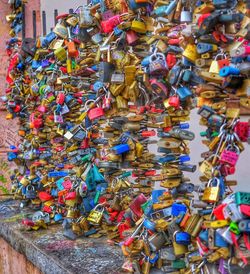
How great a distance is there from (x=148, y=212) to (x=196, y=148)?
158 centimetres

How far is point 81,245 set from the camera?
213cm

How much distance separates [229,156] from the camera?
125 cm

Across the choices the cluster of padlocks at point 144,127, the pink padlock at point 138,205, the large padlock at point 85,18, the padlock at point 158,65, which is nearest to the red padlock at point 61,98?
the cluster of padlocks at point 144,127

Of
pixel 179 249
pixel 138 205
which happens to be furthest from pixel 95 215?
pixel 179 249

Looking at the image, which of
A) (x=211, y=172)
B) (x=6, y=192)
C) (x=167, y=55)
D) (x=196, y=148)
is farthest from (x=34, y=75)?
(x=211, y=172)

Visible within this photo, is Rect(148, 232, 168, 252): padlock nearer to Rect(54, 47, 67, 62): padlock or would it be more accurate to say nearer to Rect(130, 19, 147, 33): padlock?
Rect(130, 19, 147, 33): padlock

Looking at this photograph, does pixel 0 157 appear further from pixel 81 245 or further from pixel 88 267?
pixel 88 267

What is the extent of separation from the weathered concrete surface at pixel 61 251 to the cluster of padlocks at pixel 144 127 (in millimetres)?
76

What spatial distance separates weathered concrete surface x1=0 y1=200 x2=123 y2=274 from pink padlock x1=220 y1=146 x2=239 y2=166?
2.16 feet

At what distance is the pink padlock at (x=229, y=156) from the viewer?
1244mm

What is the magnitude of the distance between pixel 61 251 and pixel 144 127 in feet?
1.97

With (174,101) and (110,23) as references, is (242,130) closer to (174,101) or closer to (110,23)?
(174,101)

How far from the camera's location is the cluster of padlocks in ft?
4.09

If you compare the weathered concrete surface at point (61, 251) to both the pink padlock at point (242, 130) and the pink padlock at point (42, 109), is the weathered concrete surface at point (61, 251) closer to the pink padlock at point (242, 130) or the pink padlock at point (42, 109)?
the pink padlock at point (42, 109)
